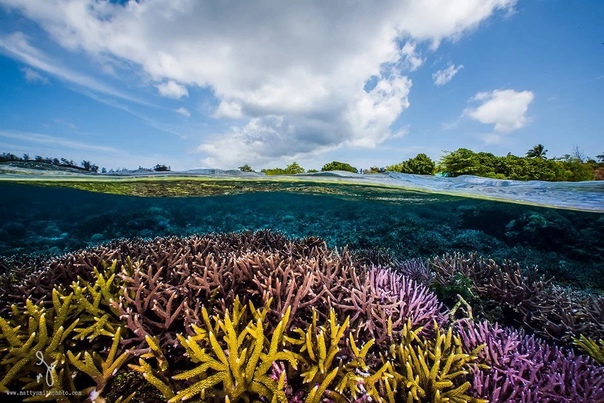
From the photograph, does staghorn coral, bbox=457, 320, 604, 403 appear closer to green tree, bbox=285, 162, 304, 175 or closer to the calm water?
the calm water

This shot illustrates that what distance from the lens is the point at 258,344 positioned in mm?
1956

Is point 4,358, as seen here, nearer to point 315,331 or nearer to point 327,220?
point 315,331

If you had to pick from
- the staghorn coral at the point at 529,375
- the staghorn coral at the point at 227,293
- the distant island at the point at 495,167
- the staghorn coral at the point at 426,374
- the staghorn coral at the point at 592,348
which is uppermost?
the distant island at the point at 495,167

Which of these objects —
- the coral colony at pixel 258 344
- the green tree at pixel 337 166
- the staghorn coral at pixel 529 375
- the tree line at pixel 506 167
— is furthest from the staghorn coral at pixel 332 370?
the green tree at pixel 337 166

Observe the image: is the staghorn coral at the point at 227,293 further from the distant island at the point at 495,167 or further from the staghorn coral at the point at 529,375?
the distant island at the point at 495,167

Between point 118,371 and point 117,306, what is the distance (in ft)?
1.74

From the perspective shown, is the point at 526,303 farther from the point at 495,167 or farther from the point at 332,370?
the point at 495,167

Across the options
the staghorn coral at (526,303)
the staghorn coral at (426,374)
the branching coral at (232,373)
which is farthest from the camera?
the staghorn coral at (526,303)

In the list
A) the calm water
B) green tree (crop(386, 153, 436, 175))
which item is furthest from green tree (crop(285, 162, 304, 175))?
green tree (crop(386, 153, 436, 175))

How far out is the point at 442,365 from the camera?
8.04 feet

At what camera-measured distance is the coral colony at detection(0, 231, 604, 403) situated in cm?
196

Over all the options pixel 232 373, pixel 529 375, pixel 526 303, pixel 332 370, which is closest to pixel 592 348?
pixel 526 303

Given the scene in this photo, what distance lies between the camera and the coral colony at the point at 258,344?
1962 mm
